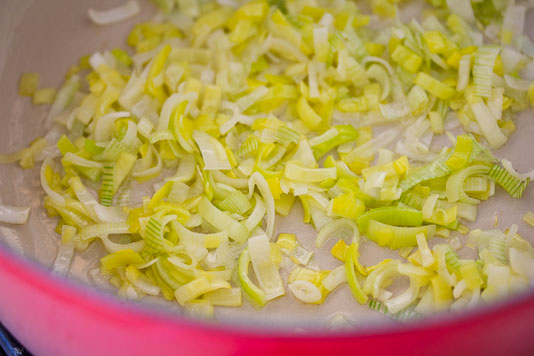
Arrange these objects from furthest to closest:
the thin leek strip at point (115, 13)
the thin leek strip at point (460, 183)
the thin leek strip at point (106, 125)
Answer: the thin leek strip at point (115, 13) < the thin leek strip at point (106, 125) < the thin leek strip at point (460, 183)

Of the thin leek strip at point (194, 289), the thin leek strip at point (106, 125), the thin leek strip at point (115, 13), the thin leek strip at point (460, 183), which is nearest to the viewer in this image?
the thin leek strip at point (194, 289)

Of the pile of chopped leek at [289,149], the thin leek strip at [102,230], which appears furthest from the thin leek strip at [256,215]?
the thin leek strip at [102,230]

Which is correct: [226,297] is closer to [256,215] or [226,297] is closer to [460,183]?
[256,215]

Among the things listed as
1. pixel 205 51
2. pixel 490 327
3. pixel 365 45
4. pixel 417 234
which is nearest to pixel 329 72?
pixel 365 45

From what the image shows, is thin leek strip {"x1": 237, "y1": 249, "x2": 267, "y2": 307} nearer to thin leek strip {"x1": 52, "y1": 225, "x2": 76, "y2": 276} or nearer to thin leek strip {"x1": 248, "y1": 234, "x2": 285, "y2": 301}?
thin leek strip {"x1": 248, "y1": 234, "x2": 285, "y2": 301}

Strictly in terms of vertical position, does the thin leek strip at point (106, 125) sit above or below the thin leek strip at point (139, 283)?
above

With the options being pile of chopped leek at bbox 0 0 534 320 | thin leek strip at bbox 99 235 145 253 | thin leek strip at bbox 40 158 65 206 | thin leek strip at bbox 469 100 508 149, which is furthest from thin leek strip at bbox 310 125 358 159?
thin leek strip at bbox 40 158 65 206

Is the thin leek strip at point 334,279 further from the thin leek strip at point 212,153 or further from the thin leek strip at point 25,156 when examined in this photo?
the thin leek strip at point 25,156
